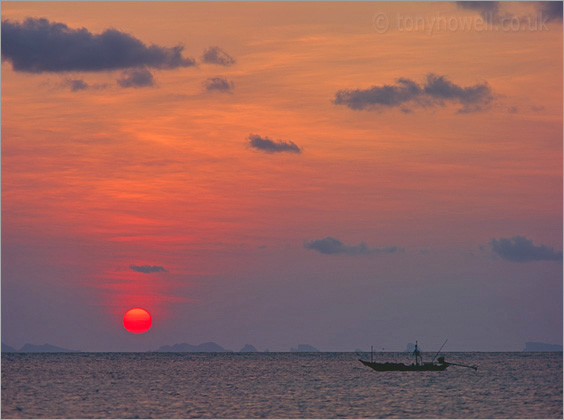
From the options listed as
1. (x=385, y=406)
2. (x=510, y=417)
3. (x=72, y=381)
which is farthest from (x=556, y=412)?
(x=72, y=381)

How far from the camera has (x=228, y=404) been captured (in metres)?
89.4

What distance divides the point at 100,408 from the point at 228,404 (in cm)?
1447

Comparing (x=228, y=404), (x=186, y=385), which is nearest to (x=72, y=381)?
(x=186, y=385)

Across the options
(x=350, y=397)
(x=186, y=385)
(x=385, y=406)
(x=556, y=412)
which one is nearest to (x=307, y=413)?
(x=385, y=406)

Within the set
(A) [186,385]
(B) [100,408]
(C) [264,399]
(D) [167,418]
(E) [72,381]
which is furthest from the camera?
(E) [72,381]

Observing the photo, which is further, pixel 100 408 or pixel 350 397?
pixel 350 397

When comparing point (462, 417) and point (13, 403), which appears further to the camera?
point (13, 403)

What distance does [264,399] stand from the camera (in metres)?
96.1

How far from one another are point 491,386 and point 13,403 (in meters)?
73.7

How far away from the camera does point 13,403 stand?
293 feet

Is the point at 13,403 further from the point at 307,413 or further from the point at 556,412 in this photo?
the point at 556,412

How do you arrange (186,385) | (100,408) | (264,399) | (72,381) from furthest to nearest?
(72,381) < (186,385) < (264,399) < (100,408)

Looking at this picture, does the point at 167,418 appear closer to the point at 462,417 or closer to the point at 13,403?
the point at 13,403

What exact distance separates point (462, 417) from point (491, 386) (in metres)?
48.2
